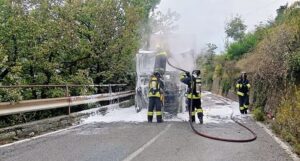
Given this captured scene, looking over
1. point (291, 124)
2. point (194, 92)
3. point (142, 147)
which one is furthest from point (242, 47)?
point (142, 147)

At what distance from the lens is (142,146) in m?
8.18

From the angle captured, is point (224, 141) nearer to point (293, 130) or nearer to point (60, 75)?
point (293, 130)

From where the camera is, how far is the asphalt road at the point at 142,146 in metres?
7.16

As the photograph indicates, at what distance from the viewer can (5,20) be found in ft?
47.8

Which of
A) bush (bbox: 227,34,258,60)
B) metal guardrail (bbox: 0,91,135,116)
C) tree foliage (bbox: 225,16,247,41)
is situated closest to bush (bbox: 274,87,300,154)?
metal guardrail (bbox: 0,91,135,116)

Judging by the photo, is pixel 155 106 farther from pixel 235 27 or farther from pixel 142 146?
pixel 235 27

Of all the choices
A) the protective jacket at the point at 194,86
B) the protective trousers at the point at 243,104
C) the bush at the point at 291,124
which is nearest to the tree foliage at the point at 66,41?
the protective jacket at the point at 194,86

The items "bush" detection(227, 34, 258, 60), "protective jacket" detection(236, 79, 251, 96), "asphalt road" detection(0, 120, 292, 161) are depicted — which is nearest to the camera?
"asphalt road" detection(0, 120, 292, 161)

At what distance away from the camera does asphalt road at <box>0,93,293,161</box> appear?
7.16 meters

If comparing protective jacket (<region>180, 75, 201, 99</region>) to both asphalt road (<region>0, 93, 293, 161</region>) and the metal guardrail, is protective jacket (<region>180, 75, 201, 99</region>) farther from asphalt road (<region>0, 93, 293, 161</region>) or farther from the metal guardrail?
the metal guardrail

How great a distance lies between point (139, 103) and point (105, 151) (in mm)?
8723

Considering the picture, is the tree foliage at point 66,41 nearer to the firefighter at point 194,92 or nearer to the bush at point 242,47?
the firefighter at point 194,92

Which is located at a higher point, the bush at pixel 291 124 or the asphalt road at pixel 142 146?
the bush at pixel 291 124

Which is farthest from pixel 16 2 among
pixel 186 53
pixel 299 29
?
pixel 299 29
